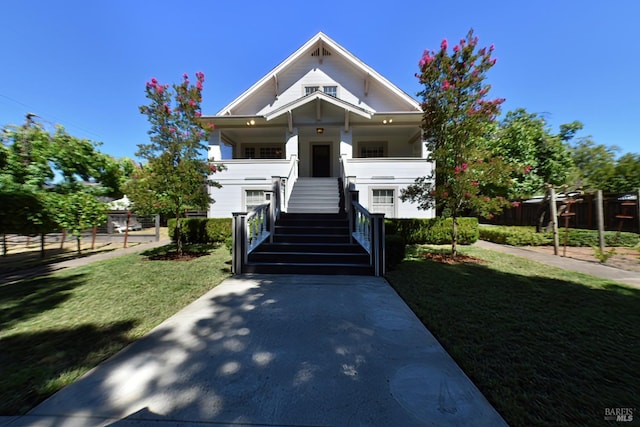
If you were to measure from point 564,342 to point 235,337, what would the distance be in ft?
12.8

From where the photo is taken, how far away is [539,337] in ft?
9.85

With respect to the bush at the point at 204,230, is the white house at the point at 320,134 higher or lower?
higher

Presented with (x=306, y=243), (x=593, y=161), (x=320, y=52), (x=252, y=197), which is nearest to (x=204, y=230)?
(x=252, y=197)

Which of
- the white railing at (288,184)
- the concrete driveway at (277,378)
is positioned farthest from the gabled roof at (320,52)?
the concrete driveway at (277,378)

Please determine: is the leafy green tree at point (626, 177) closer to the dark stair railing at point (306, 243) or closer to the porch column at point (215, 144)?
the dark stair railing at point (306, 243)

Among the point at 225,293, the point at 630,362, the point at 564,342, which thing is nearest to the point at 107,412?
the point at 225,293

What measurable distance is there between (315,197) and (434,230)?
547 cm

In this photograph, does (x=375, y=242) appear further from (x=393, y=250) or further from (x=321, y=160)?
(x=321, y=160)

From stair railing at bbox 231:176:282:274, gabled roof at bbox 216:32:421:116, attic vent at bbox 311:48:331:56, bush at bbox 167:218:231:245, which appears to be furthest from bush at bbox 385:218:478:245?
attic vent at bbox 311:48:331:56

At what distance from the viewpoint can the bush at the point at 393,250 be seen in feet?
20.9

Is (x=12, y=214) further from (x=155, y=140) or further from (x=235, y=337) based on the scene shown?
(x=235, y=337)

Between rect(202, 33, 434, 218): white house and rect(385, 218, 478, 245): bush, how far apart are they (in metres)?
1.16

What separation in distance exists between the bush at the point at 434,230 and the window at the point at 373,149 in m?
6.19

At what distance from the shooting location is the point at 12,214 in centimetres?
731
